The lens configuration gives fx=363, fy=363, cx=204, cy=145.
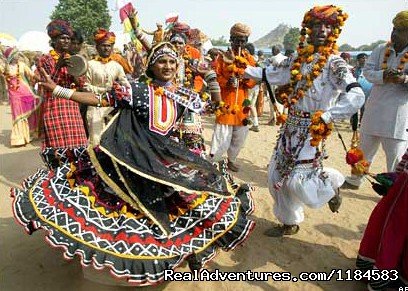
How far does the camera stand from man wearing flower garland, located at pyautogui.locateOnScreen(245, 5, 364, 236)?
11.6 feet

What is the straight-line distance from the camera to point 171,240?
110 inches

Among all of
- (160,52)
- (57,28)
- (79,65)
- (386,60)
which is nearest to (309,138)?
(160,52)

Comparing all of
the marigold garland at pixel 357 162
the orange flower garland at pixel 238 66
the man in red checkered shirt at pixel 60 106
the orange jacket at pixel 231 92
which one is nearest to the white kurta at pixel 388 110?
the orange flower garland at pixel 238 66

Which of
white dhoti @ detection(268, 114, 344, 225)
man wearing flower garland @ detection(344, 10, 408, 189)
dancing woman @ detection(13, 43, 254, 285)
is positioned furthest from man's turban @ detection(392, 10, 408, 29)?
dancing woman @ detection(13, 43, 254, 285)

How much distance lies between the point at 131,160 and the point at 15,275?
1.69 meters

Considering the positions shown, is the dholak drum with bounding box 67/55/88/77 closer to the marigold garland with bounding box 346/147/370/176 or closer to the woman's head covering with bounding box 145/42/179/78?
the woman's head covering with bounding box 145/42/179/78

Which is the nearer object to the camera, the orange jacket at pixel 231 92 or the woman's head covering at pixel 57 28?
the woman's head covering at pixel 57 28

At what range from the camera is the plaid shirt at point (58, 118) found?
4.82 m

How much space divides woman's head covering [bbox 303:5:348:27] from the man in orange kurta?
192 centimetres

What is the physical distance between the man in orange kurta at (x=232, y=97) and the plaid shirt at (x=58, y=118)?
2237 millimetres

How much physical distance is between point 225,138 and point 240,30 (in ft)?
5.75

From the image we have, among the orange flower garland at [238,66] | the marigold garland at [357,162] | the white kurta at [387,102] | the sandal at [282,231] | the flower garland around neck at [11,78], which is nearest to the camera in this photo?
the marigold garland at [357,162]

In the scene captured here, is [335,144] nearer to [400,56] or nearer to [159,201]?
[400,56]

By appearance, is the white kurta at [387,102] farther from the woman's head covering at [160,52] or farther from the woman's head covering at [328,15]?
the woman's head covering at [160,52]
